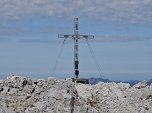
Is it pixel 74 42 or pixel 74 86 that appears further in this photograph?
pixel 74 42

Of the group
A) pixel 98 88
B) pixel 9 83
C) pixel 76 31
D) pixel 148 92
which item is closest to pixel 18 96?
pixel 9 83

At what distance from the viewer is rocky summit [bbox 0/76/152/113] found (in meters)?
37.2

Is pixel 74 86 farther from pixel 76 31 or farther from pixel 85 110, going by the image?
pixel 76 31

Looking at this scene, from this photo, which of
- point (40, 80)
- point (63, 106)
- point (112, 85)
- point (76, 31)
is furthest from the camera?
point (76, 31)

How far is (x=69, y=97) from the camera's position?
126ft

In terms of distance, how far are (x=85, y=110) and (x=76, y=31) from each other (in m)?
14.0

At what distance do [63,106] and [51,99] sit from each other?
3.45ft

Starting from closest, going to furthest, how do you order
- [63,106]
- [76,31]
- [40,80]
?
[63,106], [40,80], [76,31]

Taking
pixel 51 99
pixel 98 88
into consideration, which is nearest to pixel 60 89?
pixel 51 99

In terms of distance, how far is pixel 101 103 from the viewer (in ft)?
134

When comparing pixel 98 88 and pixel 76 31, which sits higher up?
pixel 76 31

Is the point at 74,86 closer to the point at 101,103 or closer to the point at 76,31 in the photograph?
the point at 101,103

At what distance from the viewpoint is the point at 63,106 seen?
124 ft

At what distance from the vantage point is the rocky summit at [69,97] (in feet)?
122
